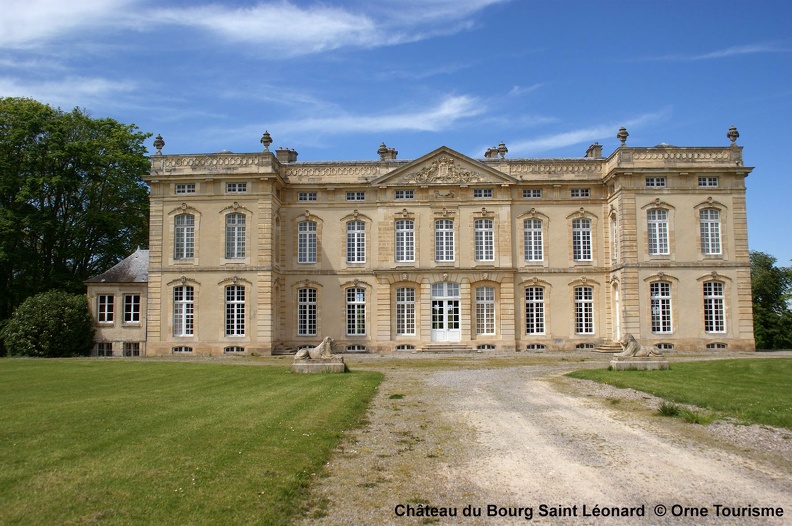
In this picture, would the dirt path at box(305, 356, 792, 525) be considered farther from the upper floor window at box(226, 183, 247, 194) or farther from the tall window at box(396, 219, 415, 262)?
the upper floor window at box(226, 183, 247, 194)

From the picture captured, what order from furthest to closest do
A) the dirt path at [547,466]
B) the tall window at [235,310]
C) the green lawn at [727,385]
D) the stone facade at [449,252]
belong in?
the tall window at [235,310], the stone facade at [449,252], the green lawn at [727,385], the dirt path at [547,466]

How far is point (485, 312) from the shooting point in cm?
3006

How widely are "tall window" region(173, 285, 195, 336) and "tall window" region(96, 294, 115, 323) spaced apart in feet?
10.9

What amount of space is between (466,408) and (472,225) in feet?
62.8

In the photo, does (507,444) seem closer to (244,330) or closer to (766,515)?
(766,515)

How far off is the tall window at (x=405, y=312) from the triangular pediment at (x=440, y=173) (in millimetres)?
5152

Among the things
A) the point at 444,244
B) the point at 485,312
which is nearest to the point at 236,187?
the point at 444,244

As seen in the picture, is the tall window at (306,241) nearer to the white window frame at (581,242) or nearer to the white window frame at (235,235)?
the white window frame at (235,235)

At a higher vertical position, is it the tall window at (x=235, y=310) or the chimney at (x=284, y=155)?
the chimney at (x=284, y=155)

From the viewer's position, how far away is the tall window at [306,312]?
3055cm

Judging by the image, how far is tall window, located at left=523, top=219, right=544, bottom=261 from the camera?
30.4m

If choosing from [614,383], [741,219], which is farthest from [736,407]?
[741,219]

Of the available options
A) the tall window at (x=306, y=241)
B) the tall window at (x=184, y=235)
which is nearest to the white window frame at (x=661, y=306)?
the tall window at (x=306, y=241)

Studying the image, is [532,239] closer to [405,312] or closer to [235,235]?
[405,312]
